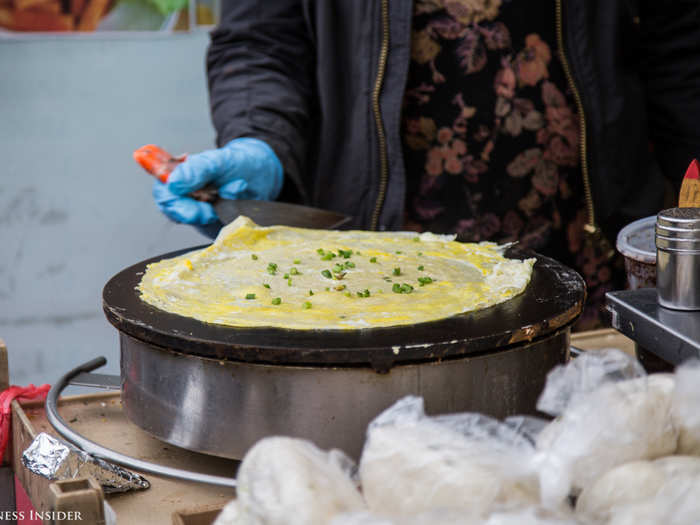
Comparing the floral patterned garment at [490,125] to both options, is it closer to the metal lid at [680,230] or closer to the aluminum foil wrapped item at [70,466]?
the metal lid at [680,230]

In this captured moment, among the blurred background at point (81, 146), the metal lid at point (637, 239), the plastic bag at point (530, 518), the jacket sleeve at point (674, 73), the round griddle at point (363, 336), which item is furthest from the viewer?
the blurred background at point (81, 146)

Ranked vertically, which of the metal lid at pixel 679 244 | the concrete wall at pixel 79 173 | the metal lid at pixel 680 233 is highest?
the metal lid at pixel 680 233

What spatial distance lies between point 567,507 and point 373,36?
1.54m

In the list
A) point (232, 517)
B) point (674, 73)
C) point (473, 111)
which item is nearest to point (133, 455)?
point (232, 517)

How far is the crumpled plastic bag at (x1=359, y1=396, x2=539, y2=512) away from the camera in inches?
27.2

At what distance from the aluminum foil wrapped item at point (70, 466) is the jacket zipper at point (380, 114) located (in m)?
1.17

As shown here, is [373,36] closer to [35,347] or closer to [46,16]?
[46,16]

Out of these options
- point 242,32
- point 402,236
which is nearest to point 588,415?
point 402,236

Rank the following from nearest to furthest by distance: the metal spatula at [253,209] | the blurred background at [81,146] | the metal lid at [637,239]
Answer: the metal lid at [637,239], the metal spatula at [253,209], the blurred background at [81,146]

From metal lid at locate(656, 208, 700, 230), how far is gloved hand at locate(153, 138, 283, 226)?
42.5 inches

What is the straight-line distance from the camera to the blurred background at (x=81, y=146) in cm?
369

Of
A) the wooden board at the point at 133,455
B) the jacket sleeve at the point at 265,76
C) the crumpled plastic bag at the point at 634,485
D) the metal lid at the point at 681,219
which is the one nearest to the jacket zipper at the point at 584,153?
the jacket sleeve at the point at 265,76

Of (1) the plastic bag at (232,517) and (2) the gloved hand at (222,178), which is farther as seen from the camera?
Result: (2) the gloved hand at (222,178)

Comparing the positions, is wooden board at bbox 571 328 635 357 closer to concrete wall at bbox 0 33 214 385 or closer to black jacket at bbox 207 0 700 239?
black jacket at bbox 207 0 700 239
